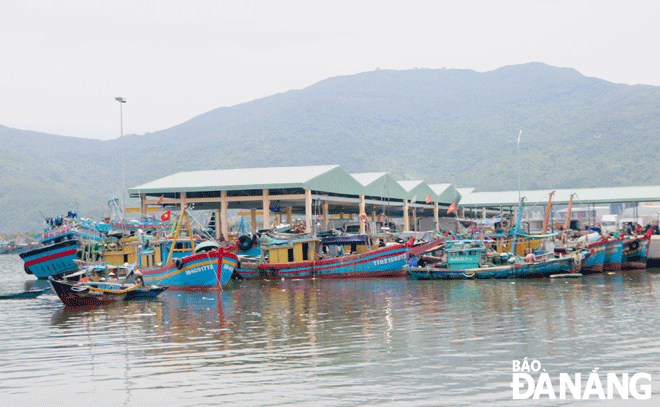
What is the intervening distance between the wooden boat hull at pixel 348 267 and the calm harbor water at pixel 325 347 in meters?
16.1

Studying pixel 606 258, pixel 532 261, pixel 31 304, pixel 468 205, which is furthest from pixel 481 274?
pixel 468 205

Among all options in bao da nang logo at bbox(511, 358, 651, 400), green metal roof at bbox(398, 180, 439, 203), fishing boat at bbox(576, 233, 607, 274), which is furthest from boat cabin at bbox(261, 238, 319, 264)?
bao da nang logo at bbox(511, 358, 651, 400)

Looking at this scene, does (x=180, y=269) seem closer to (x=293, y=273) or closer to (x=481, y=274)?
(x=293, y=273)

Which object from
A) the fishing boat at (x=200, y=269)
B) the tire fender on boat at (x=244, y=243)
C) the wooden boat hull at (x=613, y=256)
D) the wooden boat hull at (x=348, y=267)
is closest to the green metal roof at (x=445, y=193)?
the tire fender on boat at (x=244, y=243)

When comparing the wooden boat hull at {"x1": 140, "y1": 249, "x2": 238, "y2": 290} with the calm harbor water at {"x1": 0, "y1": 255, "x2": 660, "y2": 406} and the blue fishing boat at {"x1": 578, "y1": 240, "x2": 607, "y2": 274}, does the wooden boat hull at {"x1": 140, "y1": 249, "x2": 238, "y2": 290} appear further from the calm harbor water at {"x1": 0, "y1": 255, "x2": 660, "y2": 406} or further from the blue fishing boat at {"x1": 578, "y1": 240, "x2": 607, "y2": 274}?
the blue fishing boat at {"x1": 578, "y1": 240, "x2": 607, "y2": 274}

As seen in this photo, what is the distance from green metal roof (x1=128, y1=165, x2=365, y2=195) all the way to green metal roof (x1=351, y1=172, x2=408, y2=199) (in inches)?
168

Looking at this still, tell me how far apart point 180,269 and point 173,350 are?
2546 centimetres

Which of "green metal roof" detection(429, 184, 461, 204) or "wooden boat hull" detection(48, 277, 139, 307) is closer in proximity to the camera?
"wooden boat hull" detection(48, 277, 139, 307)

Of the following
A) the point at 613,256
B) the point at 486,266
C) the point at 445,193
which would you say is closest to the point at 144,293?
the point at 486,266

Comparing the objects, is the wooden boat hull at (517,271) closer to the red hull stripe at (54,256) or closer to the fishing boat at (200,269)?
the fishing boat at (200,269)

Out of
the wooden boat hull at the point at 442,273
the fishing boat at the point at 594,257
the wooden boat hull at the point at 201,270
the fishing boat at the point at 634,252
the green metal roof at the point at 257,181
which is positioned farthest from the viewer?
the green metal roof at the point at 257,181

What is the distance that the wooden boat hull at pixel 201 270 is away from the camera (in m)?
46.4


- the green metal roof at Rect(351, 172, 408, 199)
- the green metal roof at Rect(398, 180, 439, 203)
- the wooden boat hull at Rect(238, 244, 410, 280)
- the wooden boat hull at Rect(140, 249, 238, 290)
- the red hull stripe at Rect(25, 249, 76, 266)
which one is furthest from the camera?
the green metal roof at Rect(398, 180, 439, 203)

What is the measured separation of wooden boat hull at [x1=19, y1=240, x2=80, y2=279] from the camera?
62.5 meters
